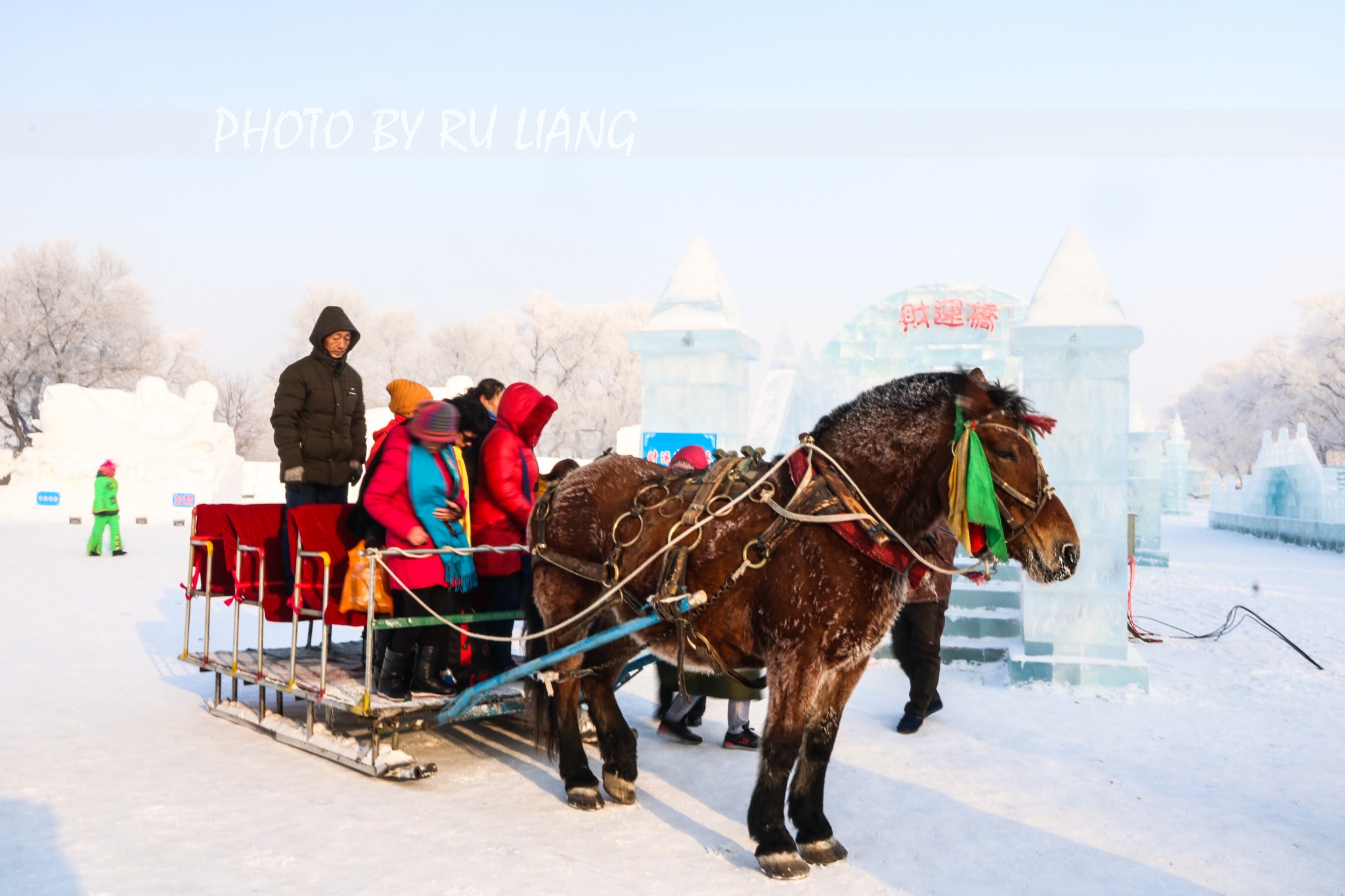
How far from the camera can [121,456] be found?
24344 mm

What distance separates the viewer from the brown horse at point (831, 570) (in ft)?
11.9

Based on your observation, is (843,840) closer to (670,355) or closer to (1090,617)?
(1090,617)

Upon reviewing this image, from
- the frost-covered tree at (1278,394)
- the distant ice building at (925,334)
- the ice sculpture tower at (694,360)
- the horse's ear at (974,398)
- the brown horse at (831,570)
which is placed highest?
the frost-covered tree at (1278,394)

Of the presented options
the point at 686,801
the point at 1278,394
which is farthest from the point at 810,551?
the point at 1278,394

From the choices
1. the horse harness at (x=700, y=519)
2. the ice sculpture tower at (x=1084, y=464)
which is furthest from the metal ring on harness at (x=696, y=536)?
the ice sculpture tower at (x=1084, y=464)

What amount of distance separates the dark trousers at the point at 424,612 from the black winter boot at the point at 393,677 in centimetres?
3

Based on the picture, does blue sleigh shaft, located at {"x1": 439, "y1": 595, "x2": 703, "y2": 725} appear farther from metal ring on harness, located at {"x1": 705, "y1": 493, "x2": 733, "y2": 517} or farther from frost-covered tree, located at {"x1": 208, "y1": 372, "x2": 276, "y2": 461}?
frost-covered tree, located at {"x1": 208, "y1": 372, "x2": 276, "y2": 461}

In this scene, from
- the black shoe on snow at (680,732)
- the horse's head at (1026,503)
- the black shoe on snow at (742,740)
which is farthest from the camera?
the black shoe on snow at (680,732)

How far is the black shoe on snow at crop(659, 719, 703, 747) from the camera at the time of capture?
19.2 feet

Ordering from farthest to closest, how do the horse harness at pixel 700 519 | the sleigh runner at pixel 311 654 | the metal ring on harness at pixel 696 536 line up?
the sleigh runner at pixel 311 654 → the metal ring on harness at pixel 696 536 → the horse harness at pixel 700 519

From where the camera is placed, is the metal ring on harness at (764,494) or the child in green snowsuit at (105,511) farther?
the child in green snowsuit at (105,511)

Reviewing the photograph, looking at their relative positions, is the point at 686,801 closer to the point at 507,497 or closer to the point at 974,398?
the point at 507,497

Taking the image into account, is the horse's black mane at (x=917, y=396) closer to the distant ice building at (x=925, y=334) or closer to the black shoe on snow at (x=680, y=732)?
the black shoe on snow at (x=680, y=732)

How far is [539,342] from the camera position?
1950 inches
